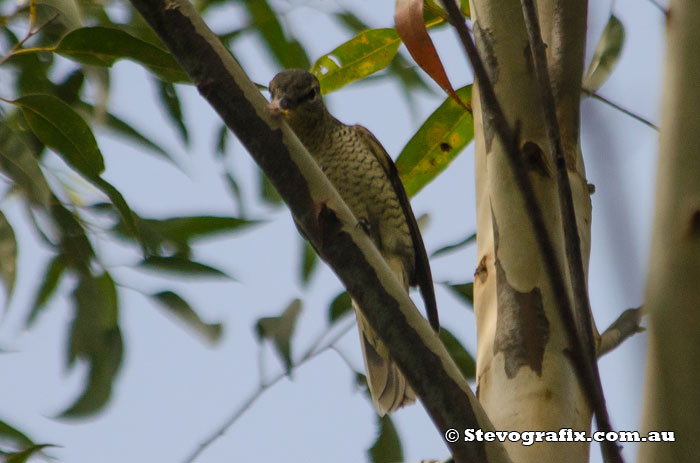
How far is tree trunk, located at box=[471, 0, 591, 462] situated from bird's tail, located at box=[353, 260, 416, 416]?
2.47ft

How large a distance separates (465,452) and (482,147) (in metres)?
0.74

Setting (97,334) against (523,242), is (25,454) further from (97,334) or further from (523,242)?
(523,242)

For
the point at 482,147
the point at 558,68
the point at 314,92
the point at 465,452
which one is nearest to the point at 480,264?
the point at 482,147

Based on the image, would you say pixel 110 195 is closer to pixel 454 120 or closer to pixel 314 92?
pixel 454 120

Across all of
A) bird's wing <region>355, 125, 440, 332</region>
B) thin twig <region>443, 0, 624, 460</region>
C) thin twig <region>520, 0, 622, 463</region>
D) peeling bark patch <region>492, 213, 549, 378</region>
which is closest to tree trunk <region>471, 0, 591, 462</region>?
peeling bark patch <region>492, 213, 549, 378</region>

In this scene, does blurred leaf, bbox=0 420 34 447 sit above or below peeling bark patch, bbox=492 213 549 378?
above

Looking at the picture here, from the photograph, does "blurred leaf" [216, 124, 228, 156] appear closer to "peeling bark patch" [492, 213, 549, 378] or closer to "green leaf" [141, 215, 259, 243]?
"green leaf" [141, 215, 259, 243]

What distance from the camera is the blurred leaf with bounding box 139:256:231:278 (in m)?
2.46

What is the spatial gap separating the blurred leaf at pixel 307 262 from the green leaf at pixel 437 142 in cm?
58

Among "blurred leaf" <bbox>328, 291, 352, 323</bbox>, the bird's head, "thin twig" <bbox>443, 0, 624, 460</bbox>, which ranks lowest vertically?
"thin twig" <bbox>443, 0, 624, 460</bbox>

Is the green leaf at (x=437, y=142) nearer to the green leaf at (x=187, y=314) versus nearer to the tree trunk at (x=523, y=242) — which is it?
the tree trunk at (x=523, y=242)

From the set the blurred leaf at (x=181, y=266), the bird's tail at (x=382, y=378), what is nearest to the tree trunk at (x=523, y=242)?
the bird's tail at (x=382, y=378)

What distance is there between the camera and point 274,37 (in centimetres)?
311

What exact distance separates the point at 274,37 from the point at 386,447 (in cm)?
147
